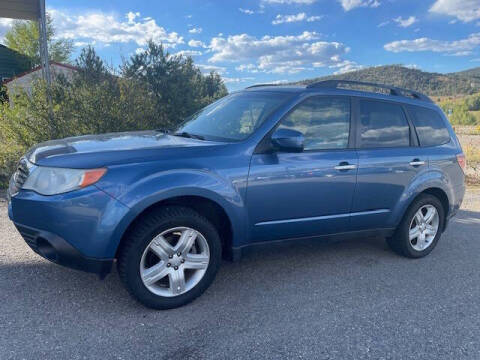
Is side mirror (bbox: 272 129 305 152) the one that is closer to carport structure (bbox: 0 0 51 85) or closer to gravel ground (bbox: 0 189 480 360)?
gravel ground (bbox: 0 189 480 360)

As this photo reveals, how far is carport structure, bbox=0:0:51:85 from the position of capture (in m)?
8.18

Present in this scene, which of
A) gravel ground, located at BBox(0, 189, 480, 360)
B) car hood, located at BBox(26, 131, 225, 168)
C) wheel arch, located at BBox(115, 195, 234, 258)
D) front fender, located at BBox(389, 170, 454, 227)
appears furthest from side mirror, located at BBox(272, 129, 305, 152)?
front fender, located at BBox(389, 170, 454, 227)

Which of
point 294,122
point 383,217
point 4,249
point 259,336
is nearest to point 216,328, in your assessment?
point 259,336

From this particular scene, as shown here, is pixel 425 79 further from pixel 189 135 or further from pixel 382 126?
pixel 189 135

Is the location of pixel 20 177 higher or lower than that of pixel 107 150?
lower

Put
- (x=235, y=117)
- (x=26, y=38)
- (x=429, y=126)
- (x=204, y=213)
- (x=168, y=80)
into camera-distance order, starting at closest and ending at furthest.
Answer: (x=204, y=213) < (x=235, y=117) < (x=429, y=126) < (x=168, y=80) < (x=26, y=38)

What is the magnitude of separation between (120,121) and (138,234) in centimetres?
605

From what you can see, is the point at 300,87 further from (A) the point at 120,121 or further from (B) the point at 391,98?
(A) the point at 120,121

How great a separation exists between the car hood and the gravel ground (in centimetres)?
114

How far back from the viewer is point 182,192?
9.87 ft

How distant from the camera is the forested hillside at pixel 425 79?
98.7ft

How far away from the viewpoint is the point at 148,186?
2.88 meters

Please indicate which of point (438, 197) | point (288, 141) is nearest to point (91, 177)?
point (288, 141)

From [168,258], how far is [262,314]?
2.83 ft
